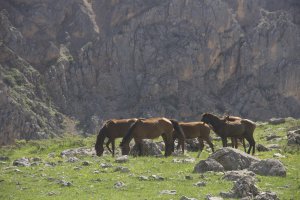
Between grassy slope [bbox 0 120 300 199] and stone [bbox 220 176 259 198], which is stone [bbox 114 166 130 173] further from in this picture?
stone [bbox 220 176 259 198]

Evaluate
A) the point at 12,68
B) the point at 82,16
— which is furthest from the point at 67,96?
Result: the point at 82,16

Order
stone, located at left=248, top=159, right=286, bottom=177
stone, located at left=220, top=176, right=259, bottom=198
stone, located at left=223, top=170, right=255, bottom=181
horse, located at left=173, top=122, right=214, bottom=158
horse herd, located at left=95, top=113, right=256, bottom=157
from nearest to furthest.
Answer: stone, located at left=220, top=176, right=259, bottom=198 → stone, located at left=223, top=170, right=255, bottom=181 → stone, located at left=248, top=159, right=286, bottom=177 → horse herd, located at left=95, top=113, right=256, bottom=157 → horse, located at left=173, top=122, right=214, bottom=158

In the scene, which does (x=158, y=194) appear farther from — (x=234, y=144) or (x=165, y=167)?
(x=234, y=144)

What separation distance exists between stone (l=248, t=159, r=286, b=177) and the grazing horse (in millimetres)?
8572

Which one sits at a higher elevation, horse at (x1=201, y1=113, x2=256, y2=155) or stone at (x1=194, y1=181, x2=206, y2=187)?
horse at (x1=201, y1=113, x2=256, y2=155)

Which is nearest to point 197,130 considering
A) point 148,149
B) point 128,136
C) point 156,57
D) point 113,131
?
point 148,149

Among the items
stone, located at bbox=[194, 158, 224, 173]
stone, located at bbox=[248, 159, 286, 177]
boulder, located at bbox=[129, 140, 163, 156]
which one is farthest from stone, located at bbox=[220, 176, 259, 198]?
boulder, located at bbox=[129, 140, 163, 156]

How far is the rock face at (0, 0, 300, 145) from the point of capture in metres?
149

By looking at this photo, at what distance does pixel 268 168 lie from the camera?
19969 millimetres

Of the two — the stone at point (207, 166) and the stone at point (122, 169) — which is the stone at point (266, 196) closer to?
the stone at point (207, 166)

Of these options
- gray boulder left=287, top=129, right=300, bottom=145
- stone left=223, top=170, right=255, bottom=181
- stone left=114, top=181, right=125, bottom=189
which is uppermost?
gray boulder left=287, top=129, right=300, bottom=145

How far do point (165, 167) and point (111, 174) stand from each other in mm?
2988

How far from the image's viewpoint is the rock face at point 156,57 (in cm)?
14925

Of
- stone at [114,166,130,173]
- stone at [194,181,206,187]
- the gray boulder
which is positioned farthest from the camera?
the gray boulder
